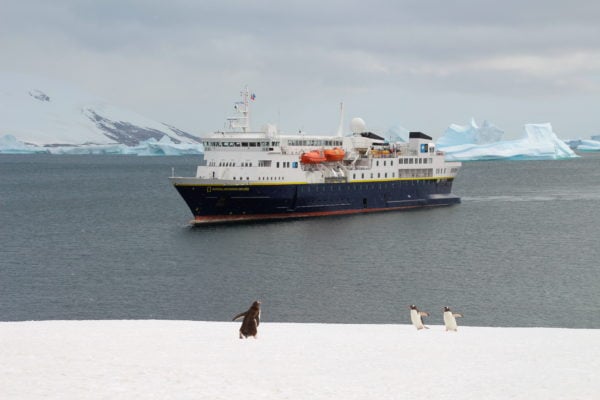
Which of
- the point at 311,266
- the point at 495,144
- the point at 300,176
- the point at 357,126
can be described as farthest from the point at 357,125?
the point at 495,144

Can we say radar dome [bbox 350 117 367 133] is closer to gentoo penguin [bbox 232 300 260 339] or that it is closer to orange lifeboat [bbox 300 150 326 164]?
orange lifeboat [bbox 300 150 326 164]

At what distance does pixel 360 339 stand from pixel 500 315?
12282 mm

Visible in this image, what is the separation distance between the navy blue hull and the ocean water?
1.54 meters

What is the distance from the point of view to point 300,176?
5547 centimetres

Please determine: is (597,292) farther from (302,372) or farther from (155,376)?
(155,376)

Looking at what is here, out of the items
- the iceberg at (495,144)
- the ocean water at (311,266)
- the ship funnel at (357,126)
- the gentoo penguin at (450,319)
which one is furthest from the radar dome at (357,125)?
the iceberg at (495,144)

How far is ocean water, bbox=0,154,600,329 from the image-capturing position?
27.8 m

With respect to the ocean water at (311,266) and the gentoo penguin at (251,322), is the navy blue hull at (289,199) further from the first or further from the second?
the gentoo penguin at (251,322)

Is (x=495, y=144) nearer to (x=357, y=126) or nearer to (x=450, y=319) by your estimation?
(x=357, y=126)

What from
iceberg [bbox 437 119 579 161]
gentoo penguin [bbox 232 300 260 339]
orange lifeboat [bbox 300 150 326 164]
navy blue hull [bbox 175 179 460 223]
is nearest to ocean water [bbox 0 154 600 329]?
navy blue hull [bbox 175 179 460 223]

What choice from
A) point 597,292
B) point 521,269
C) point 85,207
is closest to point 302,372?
point 597,292

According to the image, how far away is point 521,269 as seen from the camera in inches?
1410

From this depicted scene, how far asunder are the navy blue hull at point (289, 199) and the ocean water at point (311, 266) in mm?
1544

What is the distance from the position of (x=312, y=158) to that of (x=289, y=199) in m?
3.97
